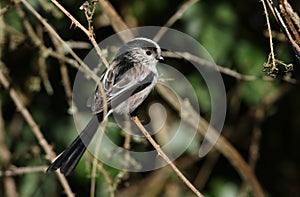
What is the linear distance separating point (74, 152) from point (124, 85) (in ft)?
1.52

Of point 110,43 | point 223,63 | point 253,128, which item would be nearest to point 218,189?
point 253,128

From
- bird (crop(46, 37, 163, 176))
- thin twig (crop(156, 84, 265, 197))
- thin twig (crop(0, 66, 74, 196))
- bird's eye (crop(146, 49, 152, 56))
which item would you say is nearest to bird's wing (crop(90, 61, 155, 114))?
bird (crop(46, 37, 163, 176))

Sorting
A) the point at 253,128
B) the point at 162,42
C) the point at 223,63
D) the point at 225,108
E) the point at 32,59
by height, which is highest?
the point at 32,59

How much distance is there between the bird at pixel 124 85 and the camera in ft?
10.6

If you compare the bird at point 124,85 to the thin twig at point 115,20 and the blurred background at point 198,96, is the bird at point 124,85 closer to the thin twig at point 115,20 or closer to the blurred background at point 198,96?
the thin twig at point 115,20

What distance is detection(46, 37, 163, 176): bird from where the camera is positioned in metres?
3.24

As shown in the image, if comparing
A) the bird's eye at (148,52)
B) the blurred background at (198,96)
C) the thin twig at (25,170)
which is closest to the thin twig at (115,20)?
the blurred background at (198,96)

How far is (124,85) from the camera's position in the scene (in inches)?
134

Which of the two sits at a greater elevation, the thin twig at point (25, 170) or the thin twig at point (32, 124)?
the thin twig at point (32, 124)

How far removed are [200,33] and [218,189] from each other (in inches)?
44.7

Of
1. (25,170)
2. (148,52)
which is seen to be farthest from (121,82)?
(25,170)

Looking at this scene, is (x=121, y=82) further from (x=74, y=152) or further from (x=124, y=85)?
(x=74, y=152)

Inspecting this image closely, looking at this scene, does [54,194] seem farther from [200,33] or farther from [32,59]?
[200,33]

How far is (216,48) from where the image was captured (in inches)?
164
